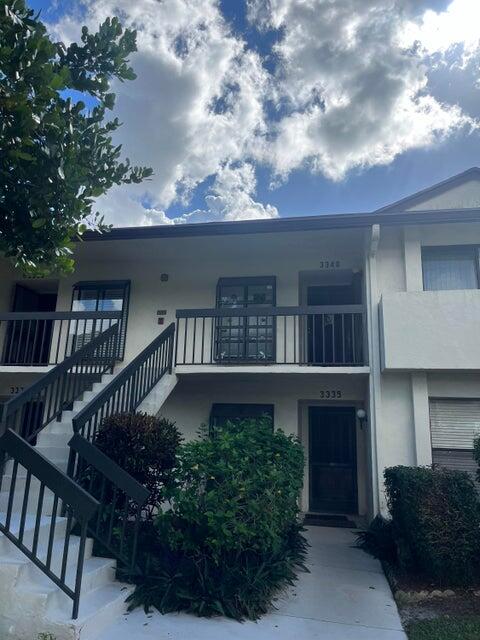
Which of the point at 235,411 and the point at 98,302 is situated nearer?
the point at 235,411

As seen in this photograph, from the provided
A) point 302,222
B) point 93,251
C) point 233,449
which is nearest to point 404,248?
point 302,222

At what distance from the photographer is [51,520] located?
14.5 ft

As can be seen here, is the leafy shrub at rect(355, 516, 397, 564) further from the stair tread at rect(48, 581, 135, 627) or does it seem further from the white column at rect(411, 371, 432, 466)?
the stair tread at rect(48, 581, 135, 627)

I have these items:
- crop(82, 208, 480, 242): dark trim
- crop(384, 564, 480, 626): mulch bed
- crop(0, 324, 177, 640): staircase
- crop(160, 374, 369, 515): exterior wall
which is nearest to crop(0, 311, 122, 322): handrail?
crop(82, 208, 480, 242): dark trim

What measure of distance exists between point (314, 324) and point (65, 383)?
486 cm

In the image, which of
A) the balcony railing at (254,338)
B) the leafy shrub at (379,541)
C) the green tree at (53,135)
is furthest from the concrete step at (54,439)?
the leafy shrub at (379,541)

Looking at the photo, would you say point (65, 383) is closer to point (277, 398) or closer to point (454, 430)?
point (277, 398)

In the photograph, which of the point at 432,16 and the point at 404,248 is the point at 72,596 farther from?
the point at 432,16

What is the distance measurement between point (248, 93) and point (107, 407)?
31.3 ft

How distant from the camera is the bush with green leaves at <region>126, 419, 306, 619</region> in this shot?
14.8 feet

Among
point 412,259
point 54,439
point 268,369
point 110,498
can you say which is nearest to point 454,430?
point 412,259

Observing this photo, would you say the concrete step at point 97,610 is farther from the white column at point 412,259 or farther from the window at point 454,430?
the white column at point 412,259

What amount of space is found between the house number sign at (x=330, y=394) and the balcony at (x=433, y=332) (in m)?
1.85

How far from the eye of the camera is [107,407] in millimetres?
6633
